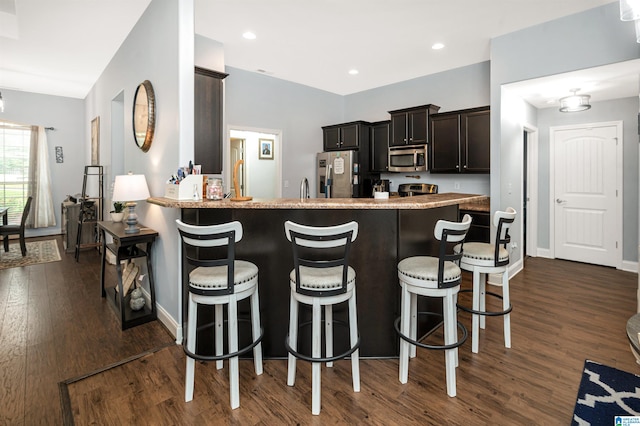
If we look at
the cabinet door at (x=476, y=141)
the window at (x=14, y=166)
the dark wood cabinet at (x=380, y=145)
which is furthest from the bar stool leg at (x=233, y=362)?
the window at (x=14, y=166)

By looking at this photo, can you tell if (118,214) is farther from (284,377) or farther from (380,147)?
(380,147)

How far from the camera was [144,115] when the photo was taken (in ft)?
11.1

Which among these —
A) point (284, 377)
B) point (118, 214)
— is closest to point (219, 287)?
point (284, 377)

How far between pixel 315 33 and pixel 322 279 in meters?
3.19

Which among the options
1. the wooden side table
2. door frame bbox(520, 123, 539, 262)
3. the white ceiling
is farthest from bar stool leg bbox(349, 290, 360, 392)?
door frame bbox(520, 123, 539, 262)

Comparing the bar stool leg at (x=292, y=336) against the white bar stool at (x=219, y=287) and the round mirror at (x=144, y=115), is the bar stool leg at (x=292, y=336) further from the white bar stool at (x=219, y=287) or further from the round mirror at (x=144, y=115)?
the round mirror at (x=144, y=115)

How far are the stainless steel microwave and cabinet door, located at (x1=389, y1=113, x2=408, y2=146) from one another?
0.10 m

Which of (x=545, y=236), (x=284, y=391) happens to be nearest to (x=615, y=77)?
(x=545, y=236)

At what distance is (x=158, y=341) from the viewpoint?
276 cm

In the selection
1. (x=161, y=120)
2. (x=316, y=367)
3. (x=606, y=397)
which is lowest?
(x=606, y=397)

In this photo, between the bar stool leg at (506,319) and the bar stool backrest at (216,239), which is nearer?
the bar stool backrest at (216,239)

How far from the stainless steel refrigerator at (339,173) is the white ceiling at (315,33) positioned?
52.8 inches

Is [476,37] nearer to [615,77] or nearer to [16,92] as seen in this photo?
[615,77]

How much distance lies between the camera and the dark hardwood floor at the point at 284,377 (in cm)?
189
